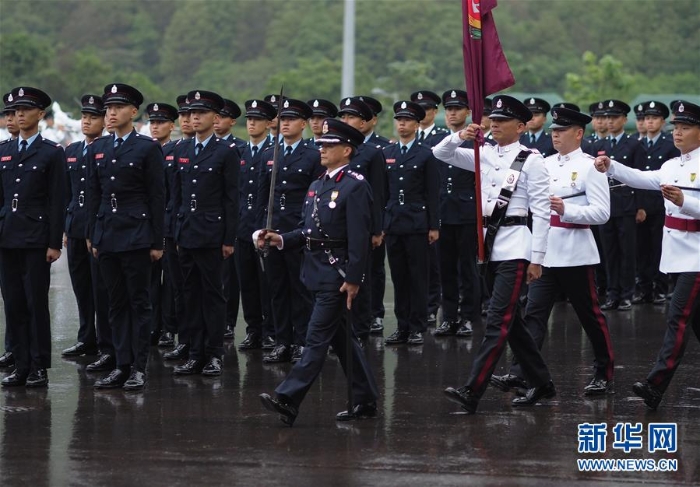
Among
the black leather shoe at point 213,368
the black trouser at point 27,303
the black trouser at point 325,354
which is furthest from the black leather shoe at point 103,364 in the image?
the black trouser at point 325,354

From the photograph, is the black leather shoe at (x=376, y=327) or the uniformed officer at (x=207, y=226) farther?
the black leather shoe at (x=376, y=327)

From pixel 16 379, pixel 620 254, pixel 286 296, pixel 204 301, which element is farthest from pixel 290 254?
pixel 620 254

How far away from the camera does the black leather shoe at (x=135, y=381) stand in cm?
902

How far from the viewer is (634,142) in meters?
14.0

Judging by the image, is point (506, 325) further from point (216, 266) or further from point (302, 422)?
point (216, 266)

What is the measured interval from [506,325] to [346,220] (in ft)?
4.05

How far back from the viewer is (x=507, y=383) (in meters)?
8.84

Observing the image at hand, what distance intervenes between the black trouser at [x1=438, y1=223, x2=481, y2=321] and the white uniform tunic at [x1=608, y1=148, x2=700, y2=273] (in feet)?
11.4

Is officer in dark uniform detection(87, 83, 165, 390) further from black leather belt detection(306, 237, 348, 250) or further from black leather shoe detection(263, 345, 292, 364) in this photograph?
black leather belt detection(306, 237, 348, 250)

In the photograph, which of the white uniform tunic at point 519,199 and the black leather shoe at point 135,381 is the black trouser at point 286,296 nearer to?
the black leather shoe at point 135,381

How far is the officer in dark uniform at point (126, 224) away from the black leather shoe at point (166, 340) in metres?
1.95

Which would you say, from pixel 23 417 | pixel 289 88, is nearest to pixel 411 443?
pixel 23 417

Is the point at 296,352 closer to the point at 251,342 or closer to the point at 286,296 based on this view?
the point at 286,296

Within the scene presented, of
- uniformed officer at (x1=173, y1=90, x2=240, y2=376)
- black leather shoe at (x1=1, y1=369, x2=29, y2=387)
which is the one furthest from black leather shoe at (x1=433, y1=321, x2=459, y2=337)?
black leather shoe at (x1=1, y1=369, x2=29, y2=387)
